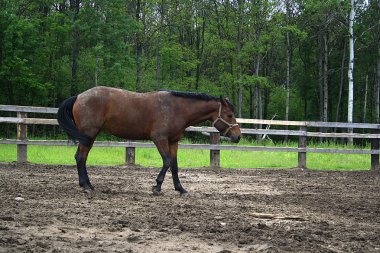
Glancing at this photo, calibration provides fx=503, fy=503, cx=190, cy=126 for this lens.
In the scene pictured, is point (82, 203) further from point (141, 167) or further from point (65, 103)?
point (141, 167)

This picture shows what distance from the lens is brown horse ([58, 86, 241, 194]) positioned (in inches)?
320

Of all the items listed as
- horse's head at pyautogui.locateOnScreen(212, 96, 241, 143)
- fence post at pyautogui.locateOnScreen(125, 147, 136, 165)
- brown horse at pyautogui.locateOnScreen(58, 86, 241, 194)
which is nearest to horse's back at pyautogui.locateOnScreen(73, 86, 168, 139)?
brown horse at pyautogui.locateOnScreen(58, 86, 241, 194)

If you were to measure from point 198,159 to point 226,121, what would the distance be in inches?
258

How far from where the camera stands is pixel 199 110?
8.50 metres

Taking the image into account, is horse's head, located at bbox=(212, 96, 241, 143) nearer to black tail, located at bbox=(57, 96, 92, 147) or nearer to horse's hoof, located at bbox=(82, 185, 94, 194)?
black tail, located at bbox=(57, 96, 92, 147)

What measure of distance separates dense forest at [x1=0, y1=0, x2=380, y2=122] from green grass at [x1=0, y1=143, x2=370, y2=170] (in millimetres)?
12599

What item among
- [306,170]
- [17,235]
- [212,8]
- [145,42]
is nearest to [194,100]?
[17,235]

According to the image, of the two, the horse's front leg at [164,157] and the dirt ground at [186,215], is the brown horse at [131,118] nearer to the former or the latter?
the horse's front leg at [164,157]

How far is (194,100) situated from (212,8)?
102 feet

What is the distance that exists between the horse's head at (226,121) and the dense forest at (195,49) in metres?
20.3

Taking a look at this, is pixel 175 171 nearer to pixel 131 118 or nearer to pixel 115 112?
pixel 131 118

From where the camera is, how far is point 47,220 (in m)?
5.27

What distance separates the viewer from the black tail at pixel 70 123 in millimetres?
8133

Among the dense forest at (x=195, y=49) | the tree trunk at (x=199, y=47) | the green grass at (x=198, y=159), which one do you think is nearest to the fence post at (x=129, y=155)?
the green grass at (x=198, y=159)
